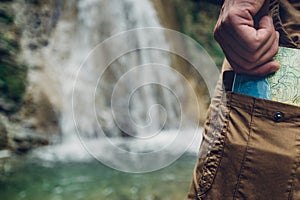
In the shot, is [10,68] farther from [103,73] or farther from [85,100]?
[103,73]

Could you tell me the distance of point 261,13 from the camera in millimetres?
907

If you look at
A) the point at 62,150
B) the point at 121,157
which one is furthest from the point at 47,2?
the point at 121,157

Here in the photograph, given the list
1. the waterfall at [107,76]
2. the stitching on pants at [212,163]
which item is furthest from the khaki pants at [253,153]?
the waterfall at [107,76]

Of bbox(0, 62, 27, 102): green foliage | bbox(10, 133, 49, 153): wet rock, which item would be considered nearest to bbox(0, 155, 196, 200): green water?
bbox(10, 133, 49, 153): wet rock

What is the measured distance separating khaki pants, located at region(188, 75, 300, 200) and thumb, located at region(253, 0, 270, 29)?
0.17m

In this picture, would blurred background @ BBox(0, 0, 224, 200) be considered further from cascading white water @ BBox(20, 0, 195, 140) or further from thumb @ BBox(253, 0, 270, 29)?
thumb @ BBox(253, 0, 270, 29)

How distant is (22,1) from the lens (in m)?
4.41

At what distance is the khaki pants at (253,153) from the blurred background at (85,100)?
6.30 feet

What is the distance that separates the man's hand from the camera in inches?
33.8

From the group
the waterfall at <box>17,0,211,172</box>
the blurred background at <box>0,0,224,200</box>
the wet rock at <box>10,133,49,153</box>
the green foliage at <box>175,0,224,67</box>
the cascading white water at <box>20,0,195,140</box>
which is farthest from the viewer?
the green foliage at <box>175,0,224,67</box>

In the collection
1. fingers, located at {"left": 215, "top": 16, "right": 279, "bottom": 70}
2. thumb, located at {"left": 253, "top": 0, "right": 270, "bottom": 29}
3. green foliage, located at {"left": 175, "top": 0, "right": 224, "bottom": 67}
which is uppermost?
green foliage, located at {"left": 175, "top": 0, "right": 224, "bottom": 67}

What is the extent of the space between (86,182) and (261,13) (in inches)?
103

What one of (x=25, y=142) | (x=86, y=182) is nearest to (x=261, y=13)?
(x=86, y=182)

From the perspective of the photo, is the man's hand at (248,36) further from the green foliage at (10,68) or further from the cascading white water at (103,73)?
the green foliage at (10,68)
